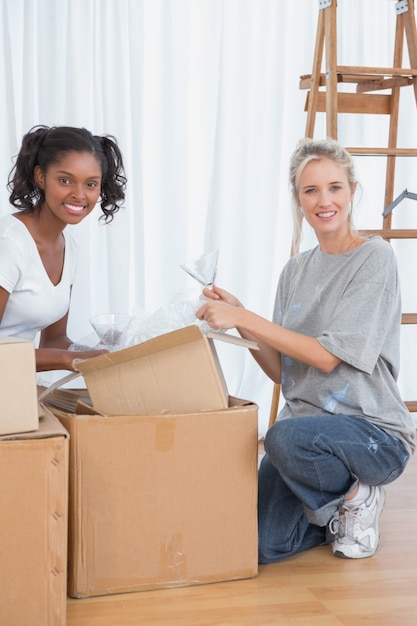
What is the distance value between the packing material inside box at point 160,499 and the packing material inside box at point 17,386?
180 millimetres

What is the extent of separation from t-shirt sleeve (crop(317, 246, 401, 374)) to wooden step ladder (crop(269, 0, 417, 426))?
0.84 m

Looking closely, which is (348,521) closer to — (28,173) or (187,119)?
(28,173)

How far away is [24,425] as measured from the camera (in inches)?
62.1

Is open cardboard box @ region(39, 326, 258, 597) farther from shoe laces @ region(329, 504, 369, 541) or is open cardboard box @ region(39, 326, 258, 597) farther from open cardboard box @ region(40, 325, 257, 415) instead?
shoe laces @ region(329, 504, 369, 541)

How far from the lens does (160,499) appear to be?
1.81 meters

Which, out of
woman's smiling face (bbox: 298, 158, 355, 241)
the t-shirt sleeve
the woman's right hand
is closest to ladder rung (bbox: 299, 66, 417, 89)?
woman's smiling face (bbox: 298, 158, 355, 241)

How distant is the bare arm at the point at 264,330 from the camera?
1892 mm

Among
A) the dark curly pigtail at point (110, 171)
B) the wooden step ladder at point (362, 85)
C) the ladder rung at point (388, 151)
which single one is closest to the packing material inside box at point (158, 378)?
the dark curly pigtail at point (110, 171)

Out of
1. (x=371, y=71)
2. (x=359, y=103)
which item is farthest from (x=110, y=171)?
(x=359, y=103)

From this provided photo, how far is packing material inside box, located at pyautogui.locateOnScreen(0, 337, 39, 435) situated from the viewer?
154cm

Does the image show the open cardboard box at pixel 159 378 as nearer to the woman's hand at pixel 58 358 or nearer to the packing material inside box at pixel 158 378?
the packing material inside box at pixel 158 378

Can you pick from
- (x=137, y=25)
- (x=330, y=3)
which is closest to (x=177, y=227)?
(x=137, y=25)

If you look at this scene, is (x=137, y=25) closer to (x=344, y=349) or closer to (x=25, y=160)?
(x=25, y=160)

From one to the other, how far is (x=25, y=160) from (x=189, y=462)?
0.95 m
